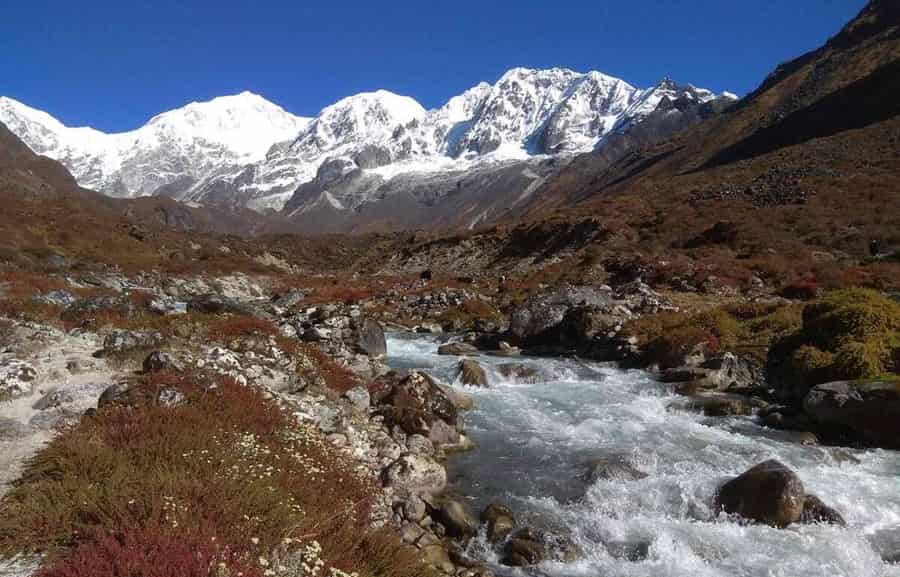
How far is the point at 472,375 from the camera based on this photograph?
21344 millimetres

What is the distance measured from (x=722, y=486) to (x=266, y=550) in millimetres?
8903

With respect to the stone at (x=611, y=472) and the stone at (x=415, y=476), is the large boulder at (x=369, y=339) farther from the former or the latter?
the stone at (x=611, y=472)

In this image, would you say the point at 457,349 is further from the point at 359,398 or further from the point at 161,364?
the point at 161,364

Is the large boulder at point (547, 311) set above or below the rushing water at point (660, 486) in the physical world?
above

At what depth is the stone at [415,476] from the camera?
1171cm

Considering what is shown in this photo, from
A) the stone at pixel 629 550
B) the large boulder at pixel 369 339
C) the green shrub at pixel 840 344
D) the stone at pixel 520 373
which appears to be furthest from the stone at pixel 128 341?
the green shrub at pixel 840 344

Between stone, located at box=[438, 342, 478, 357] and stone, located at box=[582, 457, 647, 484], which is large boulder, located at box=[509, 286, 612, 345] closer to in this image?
stone, located at box=[438, 342, 478, 357]

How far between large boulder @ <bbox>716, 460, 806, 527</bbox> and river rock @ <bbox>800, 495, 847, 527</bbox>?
94 millimetres

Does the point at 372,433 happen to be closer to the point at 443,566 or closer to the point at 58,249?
the point at 443,566

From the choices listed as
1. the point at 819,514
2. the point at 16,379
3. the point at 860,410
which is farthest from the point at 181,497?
the point at 860,410

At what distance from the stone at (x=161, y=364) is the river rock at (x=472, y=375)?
34.4 ft

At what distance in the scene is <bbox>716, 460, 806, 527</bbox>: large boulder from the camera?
1034 centimetres

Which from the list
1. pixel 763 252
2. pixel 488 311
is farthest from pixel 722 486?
pixel 763 252

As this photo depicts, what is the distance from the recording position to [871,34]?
127375 millimetres
